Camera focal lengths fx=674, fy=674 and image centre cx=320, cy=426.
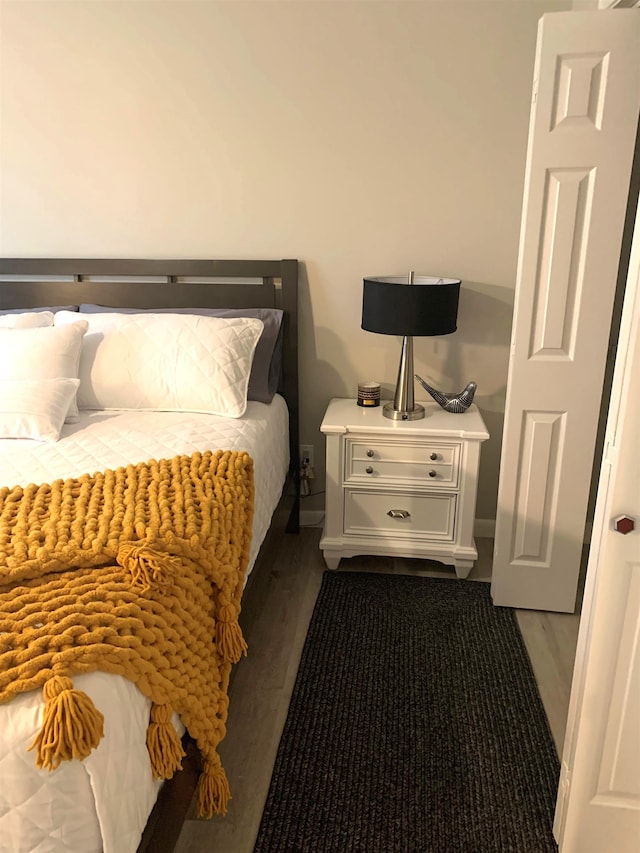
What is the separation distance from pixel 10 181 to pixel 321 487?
1.92 m

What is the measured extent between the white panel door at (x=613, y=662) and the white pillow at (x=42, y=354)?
183cm

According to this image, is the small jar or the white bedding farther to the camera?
the small jar

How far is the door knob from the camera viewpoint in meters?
1.30

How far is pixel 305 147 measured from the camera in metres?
2.75

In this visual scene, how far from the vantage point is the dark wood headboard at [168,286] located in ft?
9.41

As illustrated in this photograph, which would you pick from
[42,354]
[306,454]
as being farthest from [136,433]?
[306,454]

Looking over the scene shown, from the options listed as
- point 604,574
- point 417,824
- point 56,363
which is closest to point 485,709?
point 417,824

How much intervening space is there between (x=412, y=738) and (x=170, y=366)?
1518 millimetres

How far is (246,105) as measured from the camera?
2.73 meters

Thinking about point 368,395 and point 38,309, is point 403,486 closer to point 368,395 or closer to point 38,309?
point 368,395

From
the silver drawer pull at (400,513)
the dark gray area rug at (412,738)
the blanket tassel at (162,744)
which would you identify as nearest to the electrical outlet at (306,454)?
the silver drawer pull at (400,513)

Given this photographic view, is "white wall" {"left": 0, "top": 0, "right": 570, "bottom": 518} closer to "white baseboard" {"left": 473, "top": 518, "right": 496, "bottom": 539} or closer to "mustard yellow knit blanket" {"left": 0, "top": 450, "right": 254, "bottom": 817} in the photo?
"white baseboard" {"left": 473, "top": 518, "right": 496, "bottom": 539}

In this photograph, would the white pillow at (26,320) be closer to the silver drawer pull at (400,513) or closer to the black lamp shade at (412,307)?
the black lamp shade at (412,307)

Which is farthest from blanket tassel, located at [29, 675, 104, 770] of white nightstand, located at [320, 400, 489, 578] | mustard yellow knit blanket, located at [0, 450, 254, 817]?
white nightstand, located at [320, 400, 489, 578]
